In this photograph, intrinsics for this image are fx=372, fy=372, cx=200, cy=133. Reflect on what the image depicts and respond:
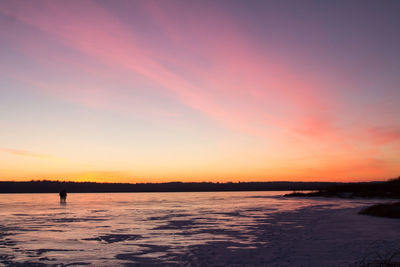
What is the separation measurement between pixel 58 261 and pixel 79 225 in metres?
11.5

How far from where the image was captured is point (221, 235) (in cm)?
1936

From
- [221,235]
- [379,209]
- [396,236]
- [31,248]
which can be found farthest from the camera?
[379,209]

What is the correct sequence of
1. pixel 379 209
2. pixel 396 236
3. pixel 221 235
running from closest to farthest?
pixel 396 236 → pixel 221 235 → pixel 379 209

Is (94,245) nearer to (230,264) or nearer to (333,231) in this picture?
(230,264)

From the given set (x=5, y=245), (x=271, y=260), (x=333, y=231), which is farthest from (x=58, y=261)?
(x=333, y=231)

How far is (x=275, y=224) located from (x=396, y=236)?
787cm

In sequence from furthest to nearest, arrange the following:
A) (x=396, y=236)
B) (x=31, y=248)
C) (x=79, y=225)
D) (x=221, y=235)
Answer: (x=79, y=225) < (x=221, y=235) < (x=396, y=236) < (x=31, y=248)

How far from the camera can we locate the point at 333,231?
20.5 m

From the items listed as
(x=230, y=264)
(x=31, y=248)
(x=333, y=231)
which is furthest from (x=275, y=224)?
(x=31, y=248)

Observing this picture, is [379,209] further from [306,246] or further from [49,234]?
[49,234]

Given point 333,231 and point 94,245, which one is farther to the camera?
point 333,231

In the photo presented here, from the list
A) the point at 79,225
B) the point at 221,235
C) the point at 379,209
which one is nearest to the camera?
the point at 221,235

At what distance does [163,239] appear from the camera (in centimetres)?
1806

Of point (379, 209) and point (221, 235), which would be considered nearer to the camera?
point (221, 235)
